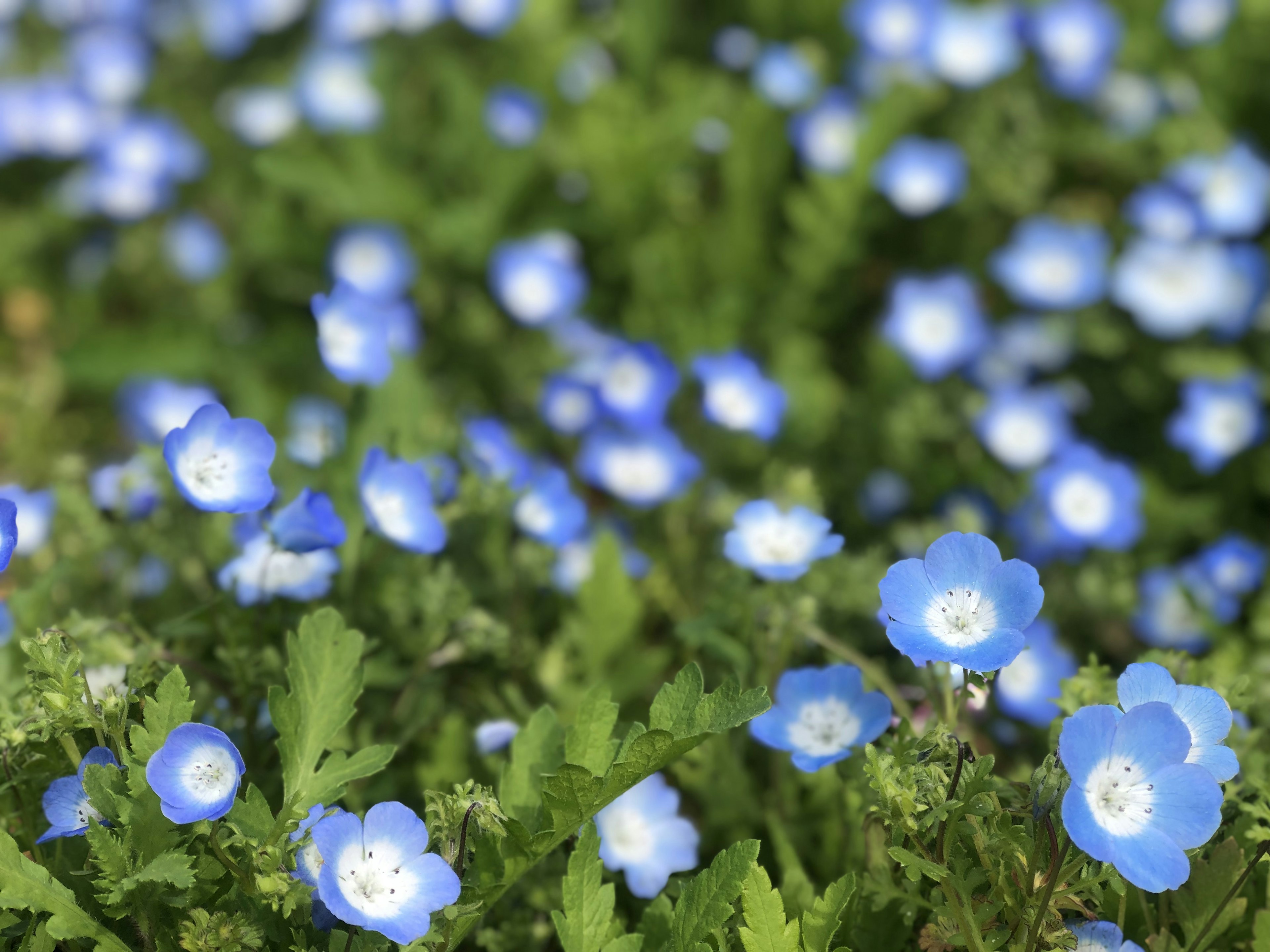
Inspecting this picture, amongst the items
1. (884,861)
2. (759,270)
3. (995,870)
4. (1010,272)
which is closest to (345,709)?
(884,861)

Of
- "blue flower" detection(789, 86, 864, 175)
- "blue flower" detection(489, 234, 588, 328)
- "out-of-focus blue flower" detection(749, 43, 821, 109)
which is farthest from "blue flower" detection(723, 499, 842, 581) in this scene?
"out-of-focus blue flower" detection(749, 43, 821, 109)

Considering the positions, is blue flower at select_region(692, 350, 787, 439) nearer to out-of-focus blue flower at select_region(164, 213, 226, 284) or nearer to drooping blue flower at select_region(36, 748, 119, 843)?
drooping blue flower at select_region(36, 748, 119, 843)

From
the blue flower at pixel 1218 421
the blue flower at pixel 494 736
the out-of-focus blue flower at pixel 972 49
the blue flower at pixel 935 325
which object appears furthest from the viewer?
the out-of-focus blue flower at pixel 972 49

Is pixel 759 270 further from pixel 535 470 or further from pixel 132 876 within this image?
pixel 132 876

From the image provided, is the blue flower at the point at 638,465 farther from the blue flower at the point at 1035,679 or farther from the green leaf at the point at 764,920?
the green leaf at the point at 764,920

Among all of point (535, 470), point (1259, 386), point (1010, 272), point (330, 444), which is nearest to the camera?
point (330, 444)

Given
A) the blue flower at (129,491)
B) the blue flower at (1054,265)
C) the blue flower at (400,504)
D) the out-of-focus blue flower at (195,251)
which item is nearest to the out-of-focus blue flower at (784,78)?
the blue flower at (1054,265)
